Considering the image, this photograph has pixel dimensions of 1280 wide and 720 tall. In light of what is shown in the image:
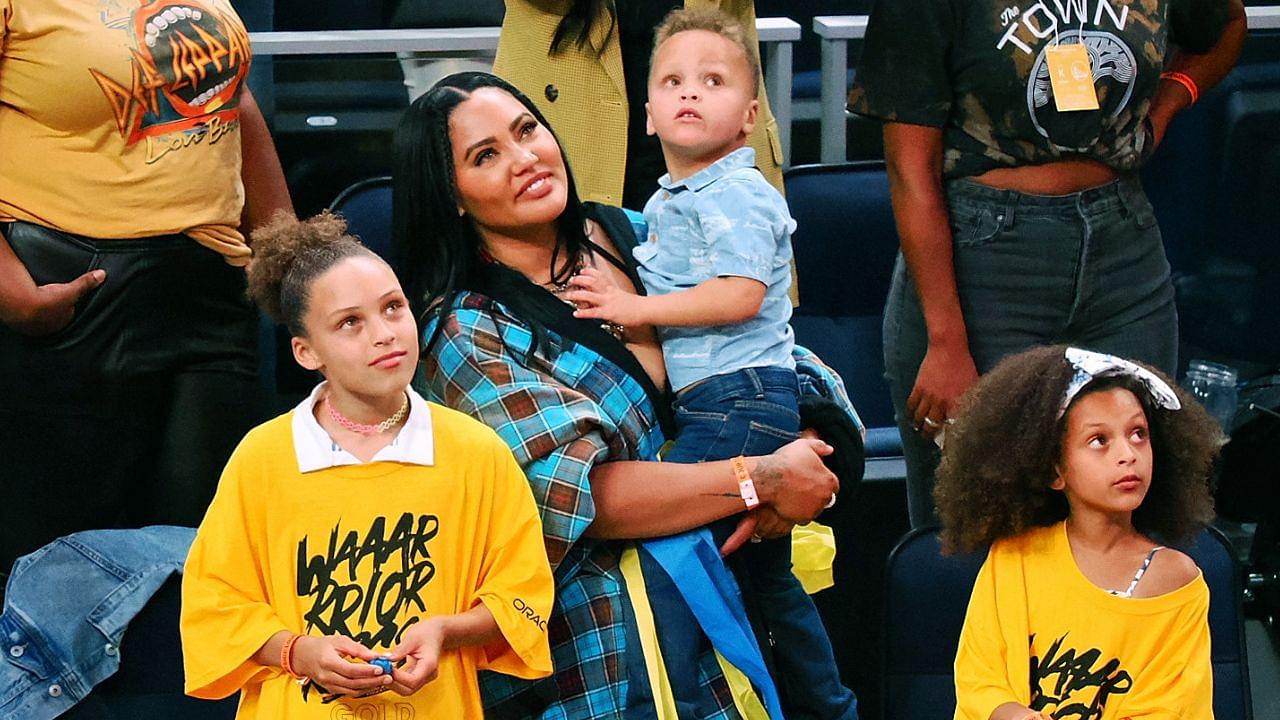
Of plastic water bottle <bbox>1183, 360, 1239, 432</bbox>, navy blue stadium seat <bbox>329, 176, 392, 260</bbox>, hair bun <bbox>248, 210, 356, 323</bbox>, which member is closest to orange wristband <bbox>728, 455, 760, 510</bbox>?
hair bun <bbox>248, 210, 356, 323</bbox>

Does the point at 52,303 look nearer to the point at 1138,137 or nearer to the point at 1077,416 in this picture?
the point at 1077,416

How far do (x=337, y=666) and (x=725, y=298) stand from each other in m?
0.74

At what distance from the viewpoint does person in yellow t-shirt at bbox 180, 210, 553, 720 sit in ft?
6.81

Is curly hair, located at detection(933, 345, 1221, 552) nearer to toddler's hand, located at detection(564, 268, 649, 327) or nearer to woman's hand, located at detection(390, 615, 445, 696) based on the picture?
toddler's hand, located at detection(564, 268, 649, 327)

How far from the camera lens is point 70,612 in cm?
248

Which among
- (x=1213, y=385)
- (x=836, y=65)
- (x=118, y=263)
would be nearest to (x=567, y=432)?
(x=118, y=263)

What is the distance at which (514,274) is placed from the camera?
241cm

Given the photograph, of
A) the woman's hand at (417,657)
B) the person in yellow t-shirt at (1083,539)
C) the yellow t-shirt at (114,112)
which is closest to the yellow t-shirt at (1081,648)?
the person in yellow t-shirt at (1083,539)

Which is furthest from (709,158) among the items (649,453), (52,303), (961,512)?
(52,303)

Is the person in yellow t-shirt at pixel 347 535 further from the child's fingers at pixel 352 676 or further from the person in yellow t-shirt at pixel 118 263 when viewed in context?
the person in yellow t-shirt at pixel 118 263

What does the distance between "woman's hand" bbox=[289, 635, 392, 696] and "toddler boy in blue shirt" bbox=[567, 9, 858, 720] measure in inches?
22.1

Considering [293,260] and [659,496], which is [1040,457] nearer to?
[659,496]

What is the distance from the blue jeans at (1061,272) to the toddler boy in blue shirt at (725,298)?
0.40 meters

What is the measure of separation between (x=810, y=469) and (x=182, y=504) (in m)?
1.06
